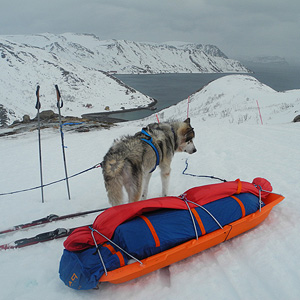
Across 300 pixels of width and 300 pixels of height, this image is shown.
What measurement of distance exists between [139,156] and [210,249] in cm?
186

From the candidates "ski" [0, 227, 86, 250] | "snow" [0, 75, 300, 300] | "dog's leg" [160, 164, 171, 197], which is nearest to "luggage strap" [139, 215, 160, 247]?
"snow" [0, 75, 300, 300]

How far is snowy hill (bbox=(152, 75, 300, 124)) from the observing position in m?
18.0

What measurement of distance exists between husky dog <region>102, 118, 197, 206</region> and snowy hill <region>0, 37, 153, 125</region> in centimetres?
3670

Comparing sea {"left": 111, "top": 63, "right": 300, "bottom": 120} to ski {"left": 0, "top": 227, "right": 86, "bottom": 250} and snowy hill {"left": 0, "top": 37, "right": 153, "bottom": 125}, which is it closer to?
snowy hill {"left": 0, "top": 37, "right": 153, "bottom": 125}

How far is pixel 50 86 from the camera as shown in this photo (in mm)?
51656

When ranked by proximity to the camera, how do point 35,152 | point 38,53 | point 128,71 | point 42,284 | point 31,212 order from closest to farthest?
point 42,284
point 31,212
point 35,152
point 38,53
point 128,71

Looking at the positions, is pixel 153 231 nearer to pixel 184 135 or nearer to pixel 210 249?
pixel 210 249

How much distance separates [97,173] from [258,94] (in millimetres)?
31319

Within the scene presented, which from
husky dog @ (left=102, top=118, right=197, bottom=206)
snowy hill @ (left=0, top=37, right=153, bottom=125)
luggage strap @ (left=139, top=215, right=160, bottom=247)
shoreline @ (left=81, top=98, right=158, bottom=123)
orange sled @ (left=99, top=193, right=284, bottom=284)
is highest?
snowy hill @ (left=0, top=37, right=153, bottom=125)

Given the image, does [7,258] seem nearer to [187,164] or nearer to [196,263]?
[196,263]

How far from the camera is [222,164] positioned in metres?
6.52

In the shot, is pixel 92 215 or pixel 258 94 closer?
pixel 92 215

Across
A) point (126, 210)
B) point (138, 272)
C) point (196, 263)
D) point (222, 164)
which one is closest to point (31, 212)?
point (126, 210)

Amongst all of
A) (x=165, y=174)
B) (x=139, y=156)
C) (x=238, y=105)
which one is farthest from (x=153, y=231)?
(x=238, y=105)
